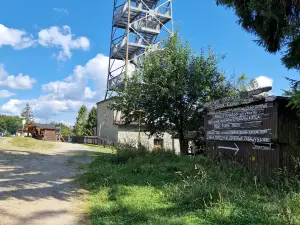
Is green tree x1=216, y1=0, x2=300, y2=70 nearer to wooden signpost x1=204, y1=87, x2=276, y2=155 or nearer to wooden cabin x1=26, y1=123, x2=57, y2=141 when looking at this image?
wooden signpost x1=204, y1=87, x2=276, y2=155

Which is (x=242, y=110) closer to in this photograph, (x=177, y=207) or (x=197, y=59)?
(x=177, y=207)

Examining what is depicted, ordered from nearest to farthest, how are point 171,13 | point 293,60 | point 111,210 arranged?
point 111,210 → point 293,60 → point 171,13

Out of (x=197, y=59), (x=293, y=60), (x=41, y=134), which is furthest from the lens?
(x=41, y=134)

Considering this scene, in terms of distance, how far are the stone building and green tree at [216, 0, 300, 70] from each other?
21.7 meters

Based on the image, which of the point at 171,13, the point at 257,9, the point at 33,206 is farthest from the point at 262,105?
the point at 171,13

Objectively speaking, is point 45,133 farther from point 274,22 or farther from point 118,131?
point 274,22

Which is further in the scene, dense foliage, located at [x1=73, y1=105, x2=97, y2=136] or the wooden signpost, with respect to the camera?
dense foliage, located at [x1=73, y1=105, x2=97, y2=136]

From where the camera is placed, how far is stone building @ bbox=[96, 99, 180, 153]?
3092cm

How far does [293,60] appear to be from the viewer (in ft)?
22.6

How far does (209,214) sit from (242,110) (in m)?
4.84

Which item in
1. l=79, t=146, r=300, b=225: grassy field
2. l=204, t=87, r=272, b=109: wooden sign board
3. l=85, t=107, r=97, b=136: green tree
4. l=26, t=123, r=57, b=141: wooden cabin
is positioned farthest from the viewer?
l=85, t=107, r=97, b=136: green tree

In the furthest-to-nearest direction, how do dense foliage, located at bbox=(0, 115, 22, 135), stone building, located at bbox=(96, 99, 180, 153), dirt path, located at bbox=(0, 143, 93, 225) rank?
dense foliage, located at bbox=(0, 115, 22, 135) < stone building, located at bbox=(96, 99, 180, 153) < dirt path, located at bbox=(0, 143, 93, 225)

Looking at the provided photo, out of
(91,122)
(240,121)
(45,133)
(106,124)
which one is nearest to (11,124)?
(91,122)

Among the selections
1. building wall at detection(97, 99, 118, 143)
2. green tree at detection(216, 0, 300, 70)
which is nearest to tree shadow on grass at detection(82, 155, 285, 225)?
green tree at detection(216, 0, 300, 70)
